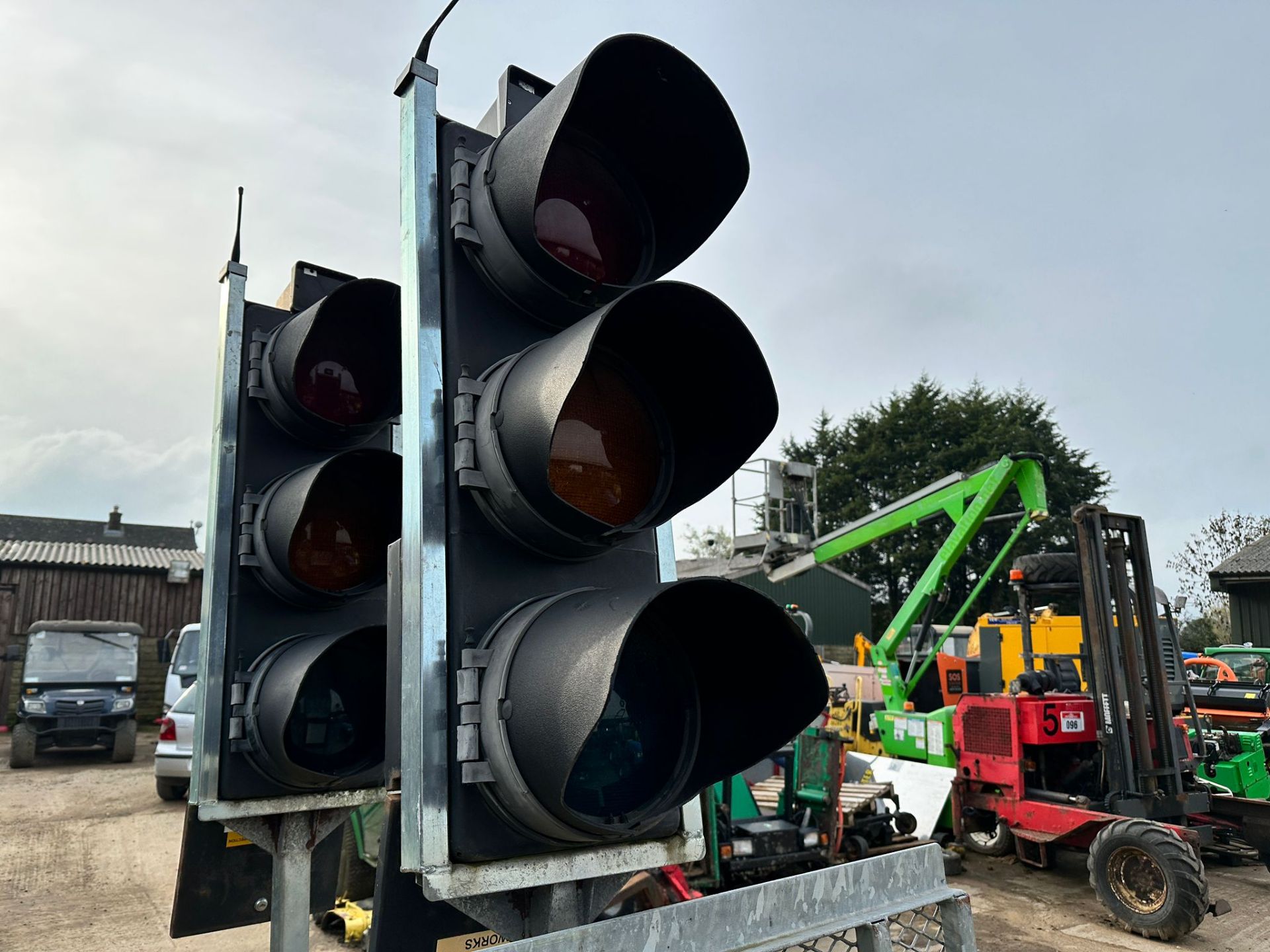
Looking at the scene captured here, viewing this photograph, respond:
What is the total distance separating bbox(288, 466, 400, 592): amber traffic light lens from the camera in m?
2.24

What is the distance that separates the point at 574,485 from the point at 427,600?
0.92ft

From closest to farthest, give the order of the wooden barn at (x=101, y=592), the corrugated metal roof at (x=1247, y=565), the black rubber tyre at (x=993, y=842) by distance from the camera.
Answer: the black rubber tyre at (x=993, y=842) → the wooden barn at (x=101, y=592) → the corrugated metal roof at (x=1247, y=565)

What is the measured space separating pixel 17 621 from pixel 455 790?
69.2ft

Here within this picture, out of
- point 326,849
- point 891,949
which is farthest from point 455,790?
point 326,849

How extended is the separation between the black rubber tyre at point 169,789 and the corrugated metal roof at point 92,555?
31.7 ft

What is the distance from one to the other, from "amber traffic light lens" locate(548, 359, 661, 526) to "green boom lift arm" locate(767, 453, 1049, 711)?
9031 millimetres

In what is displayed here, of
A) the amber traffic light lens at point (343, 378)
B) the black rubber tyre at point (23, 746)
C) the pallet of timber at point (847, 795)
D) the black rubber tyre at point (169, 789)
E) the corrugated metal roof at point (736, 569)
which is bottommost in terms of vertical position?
the black rubber tyre at point (169, 789)

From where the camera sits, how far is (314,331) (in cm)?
235

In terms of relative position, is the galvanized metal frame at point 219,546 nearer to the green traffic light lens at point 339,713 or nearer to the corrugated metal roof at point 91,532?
the green traffic light lens at point 339,713

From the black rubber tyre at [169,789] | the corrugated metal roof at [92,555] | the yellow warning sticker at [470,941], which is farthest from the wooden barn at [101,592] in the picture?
the yellow warning sticker at [470,941]

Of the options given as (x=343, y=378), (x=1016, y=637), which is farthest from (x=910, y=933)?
(x=1016, y=637)

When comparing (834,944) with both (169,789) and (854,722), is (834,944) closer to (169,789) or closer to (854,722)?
(854,722)

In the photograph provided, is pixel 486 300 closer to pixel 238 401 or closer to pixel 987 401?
pixel 238 401

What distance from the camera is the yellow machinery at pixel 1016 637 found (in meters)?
13.6
